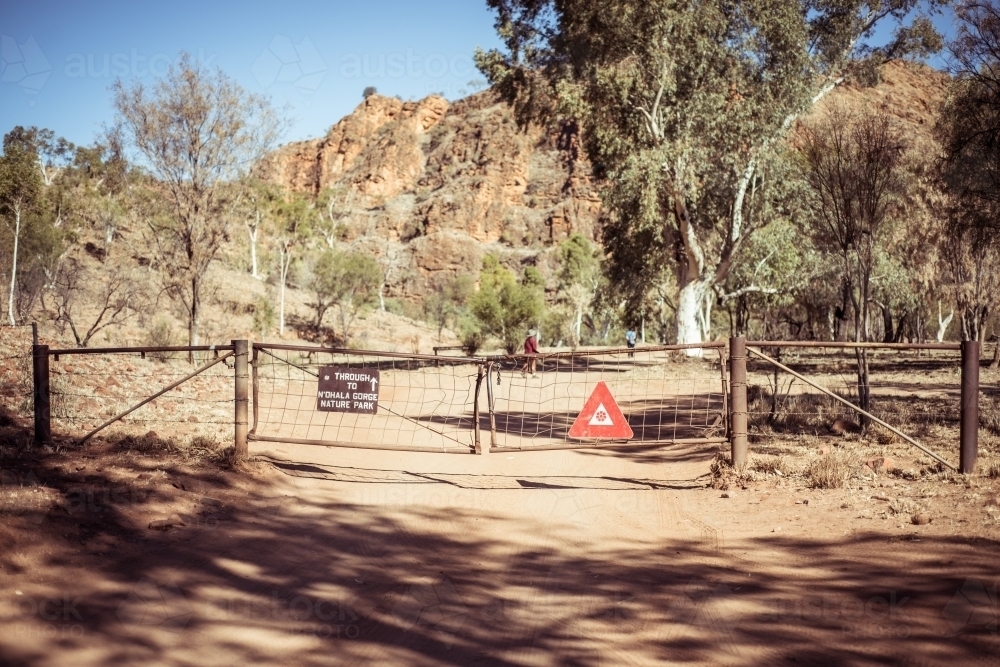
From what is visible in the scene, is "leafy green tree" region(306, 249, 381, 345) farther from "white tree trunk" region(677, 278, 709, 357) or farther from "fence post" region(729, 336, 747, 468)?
"fence post" region(729, 336, 747, 468)

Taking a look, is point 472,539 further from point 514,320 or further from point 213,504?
point 514,320

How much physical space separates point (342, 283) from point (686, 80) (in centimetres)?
2758

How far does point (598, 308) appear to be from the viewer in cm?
4384

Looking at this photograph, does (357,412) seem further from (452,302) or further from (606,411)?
(452,302)

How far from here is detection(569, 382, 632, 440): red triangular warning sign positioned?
8.55 metres

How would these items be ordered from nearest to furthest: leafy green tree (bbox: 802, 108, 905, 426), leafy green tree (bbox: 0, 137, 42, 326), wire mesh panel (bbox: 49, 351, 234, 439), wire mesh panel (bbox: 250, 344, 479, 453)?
wire mesh panel (bbox: 250, 344, 479, 453), wire mesh panel (bbox: 49, 351, 234, 439), leafy green tree (bbox: 802, 108, 905, 426), leafy green tree (bbox: 0, 137, 42, 326)

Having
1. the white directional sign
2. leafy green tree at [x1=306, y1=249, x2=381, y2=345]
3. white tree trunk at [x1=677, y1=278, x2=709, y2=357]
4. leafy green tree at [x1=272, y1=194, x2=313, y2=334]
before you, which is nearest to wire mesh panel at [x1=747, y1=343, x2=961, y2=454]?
the white directional sign

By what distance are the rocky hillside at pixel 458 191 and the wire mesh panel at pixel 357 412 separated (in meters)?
70.8

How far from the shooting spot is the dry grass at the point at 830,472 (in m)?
7.79

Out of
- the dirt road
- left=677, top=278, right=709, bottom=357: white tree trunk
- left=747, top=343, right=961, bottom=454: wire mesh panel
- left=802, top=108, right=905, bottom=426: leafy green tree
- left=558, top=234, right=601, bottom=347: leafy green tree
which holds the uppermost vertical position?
left=558, top=234, right=601, bottom=347: leafy green tree

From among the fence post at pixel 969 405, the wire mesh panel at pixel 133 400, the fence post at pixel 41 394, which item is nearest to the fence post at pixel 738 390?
the fence post at pixel 969 405

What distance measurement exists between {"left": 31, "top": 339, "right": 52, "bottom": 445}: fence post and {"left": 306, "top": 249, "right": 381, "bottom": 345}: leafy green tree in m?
35.4

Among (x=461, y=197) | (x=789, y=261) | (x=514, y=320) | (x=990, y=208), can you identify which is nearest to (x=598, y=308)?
(x=514, y=320)

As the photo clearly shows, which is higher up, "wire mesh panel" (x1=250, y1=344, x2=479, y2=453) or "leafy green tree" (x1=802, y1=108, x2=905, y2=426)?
"leafy green tree" (x1=802, y1=108, x2=905, y2=426)
